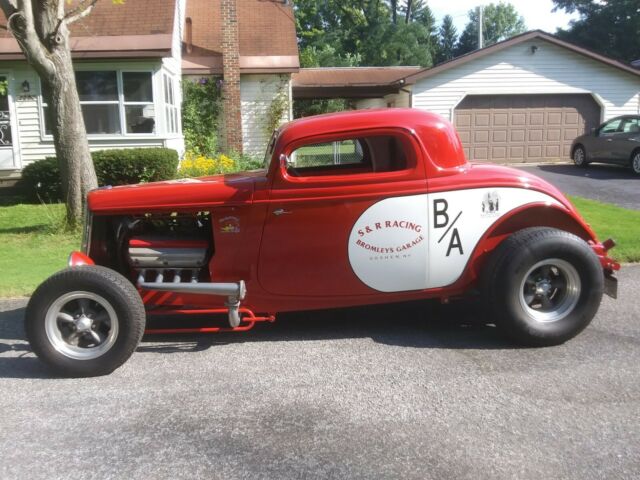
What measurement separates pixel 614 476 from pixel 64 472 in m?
2.74

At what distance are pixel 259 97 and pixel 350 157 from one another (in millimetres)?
13910

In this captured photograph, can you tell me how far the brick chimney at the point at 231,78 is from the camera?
17.7 metres

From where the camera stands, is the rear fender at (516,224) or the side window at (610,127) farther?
the side window at (610,127)

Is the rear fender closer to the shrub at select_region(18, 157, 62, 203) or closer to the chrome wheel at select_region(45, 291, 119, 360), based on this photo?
the chrome wheel at select_region(45, 291, 119, 360)

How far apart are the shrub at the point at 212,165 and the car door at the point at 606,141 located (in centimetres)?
996

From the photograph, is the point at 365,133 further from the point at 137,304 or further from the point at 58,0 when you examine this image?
the point at 58,0

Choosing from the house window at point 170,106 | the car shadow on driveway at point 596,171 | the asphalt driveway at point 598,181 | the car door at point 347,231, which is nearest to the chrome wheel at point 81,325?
the car door at point 347,231

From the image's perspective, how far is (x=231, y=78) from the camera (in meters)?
18.2

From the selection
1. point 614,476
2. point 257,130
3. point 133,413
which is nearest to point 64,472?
point 133,413

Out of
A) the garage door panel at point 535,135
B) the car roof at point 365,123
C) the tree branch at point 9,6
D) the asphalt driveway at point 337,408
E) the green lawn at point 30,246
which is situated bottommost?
the asphalt driveway at point 337,408

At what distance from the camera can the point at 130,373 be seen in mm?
4469

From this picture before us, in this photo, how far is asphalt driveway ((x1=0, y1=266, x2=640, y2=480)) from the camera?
3.21 m

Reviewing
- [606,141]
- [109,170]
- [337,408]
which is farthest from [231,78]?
[337,408]

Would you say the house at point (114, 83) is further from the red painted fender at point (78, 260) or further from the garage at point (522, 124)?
the red painted fender at point (78, 260)
